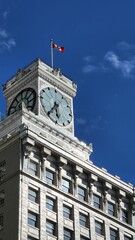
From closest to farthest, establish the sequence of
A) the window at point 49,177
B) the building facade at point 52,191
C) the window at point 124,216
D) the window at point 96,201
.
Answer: the building facade at point 52,191 → the window at point 49,177 → the window at point 96,201 → the window at point 124,216

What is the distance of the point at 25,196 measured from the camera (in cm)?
8281

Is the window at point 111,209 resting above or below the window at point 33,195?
above

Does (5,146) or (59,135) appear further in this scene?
(59,135)

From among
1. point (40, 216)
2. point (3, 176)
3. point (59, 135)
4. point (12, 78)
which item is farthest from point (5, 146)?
point (12, 78)

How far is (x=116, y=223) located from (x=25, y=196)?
52.6 ft

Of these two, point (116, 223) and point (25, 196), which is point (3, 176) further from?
point (116, 223)

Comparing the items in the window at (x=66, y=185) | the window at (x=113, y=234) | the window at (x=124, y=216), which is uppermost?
the window at (x=66, y=185)

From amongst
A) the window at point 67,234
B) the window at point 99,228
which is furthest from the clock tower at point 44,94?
the window at point 67,234

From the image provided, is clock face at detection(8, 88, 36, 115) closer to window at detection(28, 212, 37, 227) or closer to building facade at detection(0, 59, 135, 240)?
building facade at detection(0, 59, 135, 240)

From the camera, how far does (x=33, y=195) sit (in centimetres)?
8469

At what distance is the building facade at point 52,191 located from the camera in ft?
270

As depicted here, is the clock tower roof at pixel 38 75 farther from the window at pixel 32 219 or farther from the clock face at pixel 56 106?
the window at pixel 32 219

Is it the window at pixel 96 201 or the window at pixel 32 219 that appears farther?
the window at pixel 96 201

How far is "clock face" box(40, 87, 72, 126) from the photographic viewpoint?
109 metres
